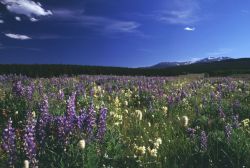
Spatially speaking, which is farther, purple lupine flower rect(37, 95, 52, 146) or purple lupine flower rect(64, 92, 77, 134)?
purple lupine flower rect(37, 95, 52, 146)

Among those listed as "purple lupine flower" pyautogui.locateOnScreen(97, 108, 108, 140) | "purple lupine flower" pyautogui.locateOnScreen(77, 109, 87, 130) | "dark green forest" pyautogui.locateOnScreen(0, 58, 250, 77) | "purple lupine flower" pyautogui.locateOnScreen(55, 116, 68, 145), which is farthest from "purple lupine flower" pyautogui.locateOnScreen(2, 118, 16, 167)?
"dark green forest" pyautogui.locateOnScreen(0, 58, 250, 77)

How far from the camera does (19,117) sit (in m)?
9.04

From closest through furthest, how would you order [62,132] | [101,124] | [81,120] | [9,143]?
[9,143] → [62,132] → [81,120] → [101,124]

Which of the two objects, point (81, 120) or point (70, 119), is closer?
point (70, 119)

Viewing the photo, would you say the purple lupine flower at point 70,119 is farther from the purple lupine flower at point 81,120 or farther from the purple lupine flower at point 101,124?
the purple lupine flower at point 101,124

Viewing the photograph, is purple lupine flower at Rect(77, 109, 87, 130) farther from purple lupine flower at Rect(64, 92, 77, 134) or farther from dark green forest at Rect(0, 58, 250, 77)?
dark green forest at Rect(0, 58, 250, 77)

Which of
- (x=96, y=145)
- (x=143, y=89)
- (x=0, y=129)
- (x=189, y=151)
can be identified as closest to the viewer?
(x=96, y=145)

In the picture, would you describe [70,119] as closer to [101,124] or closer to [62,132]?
[62,132]

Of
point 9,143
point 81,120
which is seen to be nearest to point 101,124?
point 81,120

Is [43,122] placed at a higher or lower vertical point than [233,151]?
higher

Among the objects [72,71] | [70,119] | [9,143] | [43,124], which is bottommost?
[72,71]

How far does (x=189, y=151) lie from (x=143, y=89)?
785 cm

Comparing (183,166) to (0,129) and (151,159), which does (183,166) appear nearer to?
(151,159)

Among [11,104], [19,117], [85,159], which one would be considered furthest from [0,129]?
[85,159]
